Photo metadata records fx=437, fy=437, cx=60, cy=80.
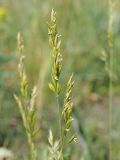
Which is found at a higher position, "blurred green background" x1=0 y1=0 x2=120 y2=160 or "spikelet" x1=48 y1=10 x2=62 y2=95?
"spikelet" x1=48 y1=10 x2=62 y2=95

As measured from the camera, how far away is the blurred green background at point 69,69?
8.15 feet

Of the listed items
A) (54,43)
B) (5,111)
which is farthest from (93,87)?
(54,43)

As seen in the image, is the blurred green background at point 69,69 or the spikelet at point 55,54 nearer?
the spikelet at point 55,54

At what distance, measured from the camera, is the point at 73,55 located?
351 centimetres

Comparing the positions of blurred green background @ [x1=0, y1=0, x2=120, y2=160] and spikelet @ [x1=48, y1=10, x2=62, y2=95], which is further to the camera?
blurred green background @ [x1=0, y1=0, x2=120, y2=160]

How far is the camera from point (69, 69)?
3.25 m

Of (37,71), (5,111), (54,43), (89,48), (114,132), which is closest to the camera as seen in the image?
(54,43)

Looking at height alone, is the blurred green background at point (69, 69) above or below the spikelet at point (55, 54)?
below

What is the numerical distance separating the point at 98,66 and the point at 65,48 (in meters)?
0.34

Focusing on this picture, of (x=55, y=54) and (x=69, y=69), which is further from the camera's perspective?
(x=69, y=69)

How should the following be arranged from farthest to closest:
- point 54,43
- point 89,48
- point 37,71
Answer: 1. point 89,48
2. point 37,71
3. point 54,43

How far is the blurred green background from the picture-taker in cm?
248

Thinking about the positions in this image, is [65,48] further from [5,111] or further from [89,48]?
[5,111]

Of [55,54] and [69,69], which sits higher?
[55,54]
